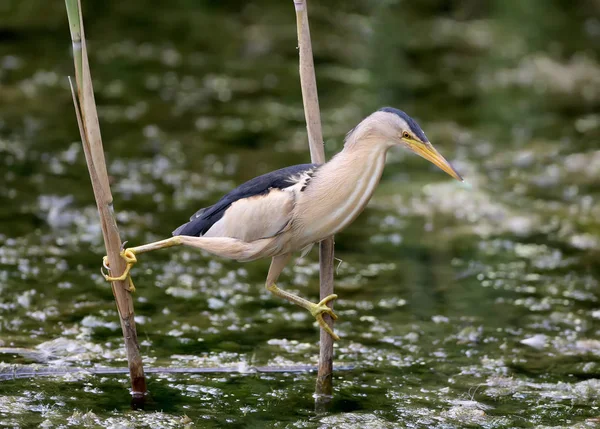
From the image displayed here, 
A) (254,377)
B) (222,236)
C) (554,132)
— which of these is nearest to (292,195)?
(222,236)

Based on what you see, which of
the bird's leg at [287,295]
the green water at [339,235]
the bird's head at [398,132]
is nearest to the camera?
the bird's head at [398,132]

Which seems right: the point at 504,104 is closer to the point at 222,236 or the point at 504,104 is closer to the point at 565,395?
the point at 565,395

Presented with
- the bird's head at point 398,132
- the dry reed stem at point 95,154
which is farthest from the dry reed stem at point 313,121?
the dry reed stem at point 95,154

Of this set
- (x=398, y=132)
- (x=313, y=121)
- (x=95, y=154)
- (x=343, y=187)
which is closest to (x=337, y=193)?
(x=343, y=187)

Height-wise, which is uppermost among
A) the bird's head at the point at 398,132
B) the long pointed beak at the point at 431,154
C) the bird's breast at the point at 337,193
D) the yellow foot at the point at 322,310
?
the bird's head at the point at 398,132

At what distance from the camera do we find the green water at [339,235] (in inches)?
154

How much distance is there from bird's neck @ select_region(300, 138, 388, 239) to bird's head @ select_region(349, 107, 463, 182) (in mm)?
38

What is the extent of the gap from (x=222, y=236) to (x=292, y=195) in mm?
291

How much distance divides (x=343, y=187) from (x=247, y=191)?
0.37 m

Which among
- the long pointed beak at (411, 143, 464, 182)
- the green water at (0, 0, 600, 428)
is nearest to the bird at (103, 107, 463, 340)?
the long pointed beak at (411, 143, 464, 182)

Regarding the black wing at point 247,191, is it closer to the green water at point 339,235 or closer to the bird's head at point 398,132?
the bird's head at point 398,132

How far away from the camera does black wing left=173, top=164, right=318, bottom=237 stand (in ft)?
10.9

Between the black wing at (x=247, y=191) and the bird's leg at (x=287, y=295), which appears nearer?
the black wing at (x=247, y=191)

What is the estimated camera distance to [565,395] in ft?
13.1
